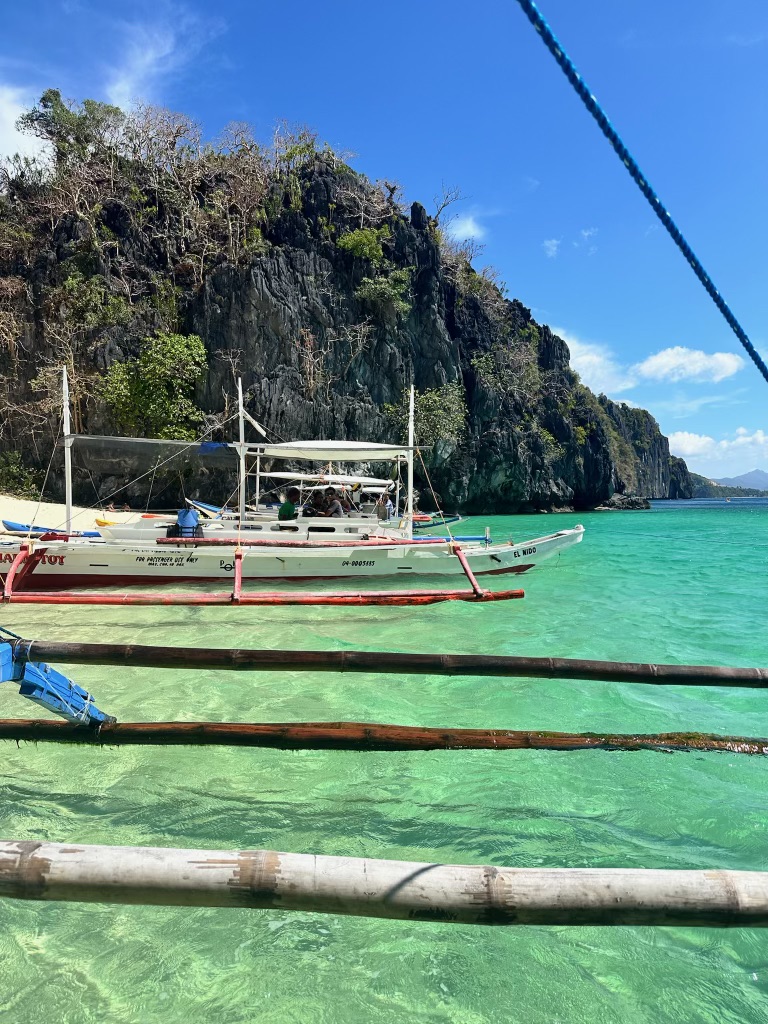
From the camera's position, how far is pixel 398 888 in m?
1.77

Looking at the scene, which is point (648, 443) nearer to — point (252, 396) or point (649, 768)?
point (252, 396)

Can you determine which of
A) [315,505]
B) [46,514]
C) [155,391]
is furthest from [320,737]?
[155,391]

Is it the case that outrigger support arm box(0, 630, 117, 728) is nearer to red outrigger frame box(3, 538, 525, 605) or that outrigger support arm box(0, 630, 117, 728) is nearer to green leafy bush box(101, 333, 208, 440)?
red outrigger frame box(3, 538, 525, 605)

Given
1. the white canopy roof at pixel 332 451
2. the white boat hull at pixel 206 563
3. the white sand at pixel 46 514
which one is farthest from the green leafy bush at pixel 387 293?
the white boat hull at pixel 206 563

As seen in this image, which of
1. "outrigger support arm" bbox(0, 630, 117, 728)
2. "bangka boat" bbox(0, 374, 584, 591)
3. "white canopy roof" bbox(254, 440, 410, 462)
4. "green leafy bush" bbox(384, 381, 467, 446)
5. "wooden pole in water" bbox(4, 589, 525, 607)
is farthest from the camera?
"green leafy bush" bbox(384, 381, 467, 446)

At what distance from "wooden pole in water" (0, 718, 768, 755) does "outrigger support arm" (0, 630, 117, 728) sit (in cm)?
14

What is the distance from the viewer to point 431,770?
479 cm

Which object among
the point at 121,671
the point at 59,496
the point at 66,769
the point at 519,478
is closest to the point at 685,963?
the point at 66,769

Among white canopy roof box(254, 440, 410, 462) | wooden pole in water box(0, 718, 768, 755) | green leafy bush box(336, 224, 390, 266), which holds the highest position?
green leafy bush box(336, 224, 390, 266)

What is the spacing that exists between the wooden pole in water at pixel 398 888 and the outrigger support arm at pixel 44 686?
79.5 inches

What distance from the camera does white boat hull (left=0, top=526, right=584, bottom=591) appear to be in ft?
40.7

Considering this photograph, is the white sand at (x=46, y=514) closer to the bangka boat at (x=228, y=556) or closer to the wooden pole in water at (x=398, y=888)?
the bangka boat at (x=228, y=556)

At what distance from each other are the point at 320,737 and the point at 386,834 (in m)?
0.79

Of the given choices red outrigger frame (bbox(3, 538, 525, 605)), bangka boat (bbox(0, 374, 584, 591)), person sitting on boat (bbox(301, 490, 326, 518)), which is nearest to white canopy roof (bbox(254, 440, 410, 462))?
bangka boat (bbox(0, 374, 584, 591))
